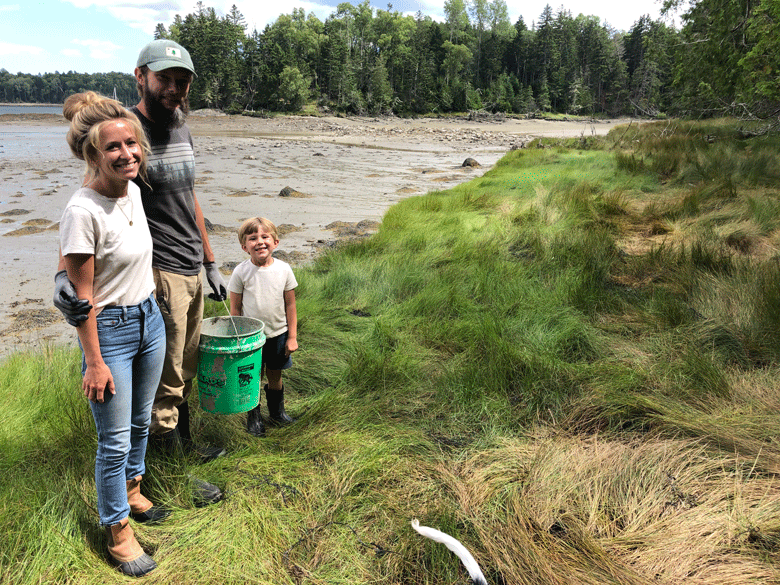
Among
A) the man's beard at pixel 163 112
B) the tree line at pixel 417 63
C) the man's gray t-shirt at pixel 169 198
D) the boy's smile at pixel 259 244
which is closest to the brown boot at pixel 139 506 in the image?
the man's gray t-shirt at pixel 169 198

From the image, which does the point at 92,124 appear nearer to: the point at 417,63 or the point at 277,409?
the point at 277,409

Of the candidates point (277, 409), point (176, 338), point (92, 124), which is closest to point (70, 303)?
point (92, 124)

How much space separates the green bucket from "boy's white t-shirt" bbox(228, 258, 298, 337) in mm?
228

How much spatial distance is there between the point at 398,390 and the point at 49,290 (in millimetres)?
4362

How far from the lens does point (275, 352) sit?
124 inches

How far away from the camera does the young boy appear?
9.84 ft

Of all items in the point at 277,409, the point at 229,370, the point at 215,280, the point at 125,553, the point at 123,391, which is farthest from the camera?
the point at 277,409

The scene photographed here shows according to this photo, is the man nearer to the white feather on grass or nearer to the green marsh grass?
the green marsh grass

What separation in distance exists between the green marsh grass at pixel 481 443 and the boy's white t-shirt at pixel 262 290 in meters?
0.62

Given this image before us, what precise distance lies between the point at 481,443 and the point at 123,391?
1.78 meters

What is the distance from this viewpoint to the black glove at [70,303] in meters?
1.80

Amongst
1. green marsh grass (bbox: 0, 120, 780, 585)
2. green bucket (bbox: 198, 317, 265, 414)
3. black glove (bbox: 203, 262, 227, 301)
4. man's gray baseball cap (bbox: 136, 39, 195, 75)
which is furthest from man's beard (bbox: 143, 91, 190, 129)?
→ green marsh grass (bbox: 0, 120, 780, 585)

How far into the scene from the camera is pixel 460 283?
539 cm

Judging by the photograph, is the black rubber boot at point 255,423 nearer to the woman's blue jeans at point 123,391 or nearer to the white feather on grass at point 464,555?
the woman's blue jeans at point 123,391
